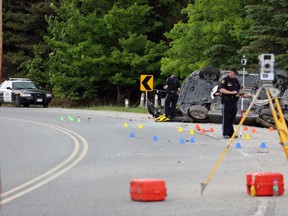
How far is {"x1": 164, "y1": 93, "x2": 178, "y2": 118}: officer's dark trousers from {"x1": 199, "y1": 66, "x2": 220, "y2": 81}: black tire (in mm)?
1298

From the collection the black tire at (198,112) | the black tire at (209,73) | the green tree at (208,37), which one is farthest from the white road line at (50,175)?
the green tree at (208,37)

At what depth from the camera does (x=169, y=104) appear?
94.6 feet

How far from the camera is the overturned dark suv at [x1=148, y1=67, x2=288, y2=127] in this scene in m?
25.9

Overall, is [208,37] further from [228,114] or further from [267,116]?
[228,114]

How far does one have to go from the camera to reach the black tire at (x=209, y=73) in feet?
91.0

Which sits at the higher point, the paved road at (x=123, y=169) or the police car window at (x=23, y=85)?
the police car window at (x=23, y=85)

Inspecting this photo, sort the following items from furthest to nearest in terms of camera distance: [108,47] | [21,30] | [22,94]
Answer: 1. [21,30]
2. [108,47]
3. [22,94]

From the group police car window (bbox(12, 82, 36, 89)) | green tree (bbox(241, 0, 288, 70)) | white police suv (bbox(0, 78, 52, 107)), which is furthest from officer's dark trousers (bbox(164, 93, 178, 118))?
police car window (bbox(12, 82, 36, 89))

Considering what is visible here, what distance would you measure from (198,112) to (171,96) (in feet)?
4.66

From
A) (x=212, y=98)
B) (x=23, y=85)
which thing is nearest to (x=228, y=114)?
(x=212, y=98)

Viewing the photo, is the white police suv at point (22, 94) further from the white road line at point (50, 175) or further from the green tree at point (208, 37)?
the white road line at point (50, 175)

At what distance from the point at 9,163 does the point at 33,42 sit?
2028 inches

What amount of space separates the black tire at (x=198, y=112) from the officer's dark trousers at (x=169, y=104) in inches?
38.1

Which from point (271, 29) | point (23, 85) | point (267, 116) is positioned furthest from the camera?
point (23, 85)
